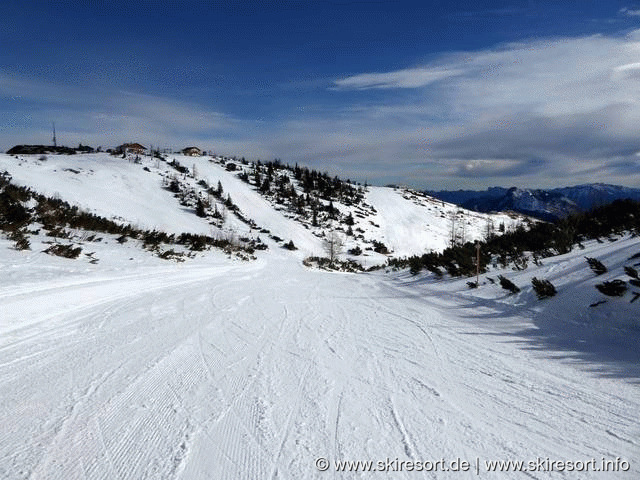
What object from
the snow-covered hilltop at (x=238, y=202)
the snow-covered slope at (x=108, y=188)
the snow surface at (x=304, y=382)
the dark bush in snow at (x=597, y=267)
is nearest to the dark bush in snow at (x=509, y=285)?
the snow surface at (x=304, y=382)

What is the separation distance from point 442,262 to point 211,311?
905 centimetres

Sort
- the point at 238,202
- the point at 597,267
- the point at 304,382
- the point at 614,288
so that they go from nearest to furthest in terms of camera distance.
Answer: the point at 304,382
the point at 614,288
the point at 597,267
the point at 238,202

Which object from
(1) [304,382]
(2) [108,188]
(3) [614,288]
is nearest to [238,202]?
(2) [108,188]

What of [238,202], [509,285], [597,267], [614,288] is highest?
[238,202]

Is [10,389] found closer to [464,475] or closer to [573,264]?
[464,475]

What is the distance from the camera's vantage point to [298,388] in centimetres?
370

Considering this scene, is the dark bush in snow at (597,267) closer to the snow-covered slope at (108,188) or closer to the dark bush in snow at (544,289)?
the dark bush in snow at (544,289)

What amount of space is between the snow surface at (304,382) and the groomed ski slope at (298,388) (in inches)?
0.7

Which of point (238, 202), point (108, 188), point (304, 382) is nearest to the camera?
point (304, 382)

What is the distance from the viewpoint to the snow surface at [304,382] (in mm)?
2602

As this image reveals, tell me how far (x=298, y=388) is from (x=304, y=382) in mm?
165

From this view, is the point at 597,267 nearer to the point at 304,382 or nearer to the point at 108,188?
the point at 304,382

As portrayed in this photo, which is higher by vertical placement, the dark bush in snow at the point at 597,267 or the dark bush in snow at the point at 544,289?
the dark bush in snow at the point at 597,267

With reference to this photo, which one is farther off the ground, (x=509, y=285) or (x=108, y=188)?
(x=108, y=188)
